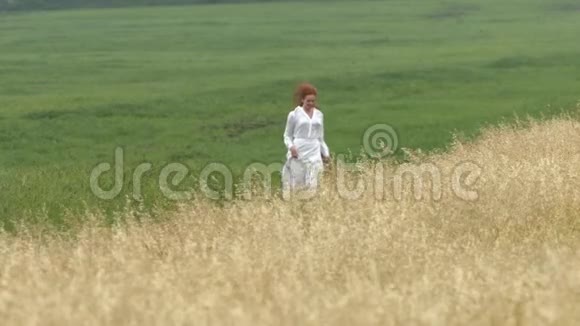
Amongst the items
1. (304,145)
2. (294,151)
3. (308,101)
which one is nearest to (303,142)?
(304,145)

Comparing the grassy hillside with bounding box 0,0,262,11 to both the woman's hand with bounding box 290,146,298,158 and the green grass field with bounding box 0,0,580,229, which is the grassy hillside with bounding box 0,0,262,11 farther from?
the woman's hand with bounding box 290,146,298,158

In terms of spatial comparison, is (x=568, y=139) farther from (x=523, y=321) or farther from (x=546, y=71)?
(x=546, y=71)

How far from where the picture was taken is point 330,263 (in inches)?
340

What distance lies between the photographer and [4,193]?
1486cm

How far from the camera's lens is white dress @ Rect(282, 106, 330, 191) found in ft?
46.8

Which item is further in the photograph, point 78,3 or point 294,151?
point 78,3

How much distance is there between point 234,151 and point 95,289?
19851 millimetres

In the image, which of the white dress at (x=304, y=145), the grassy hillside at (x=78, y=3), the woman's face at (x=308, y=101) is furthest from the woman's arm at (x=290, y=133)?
the grassy hillside at (x=78, y=3)

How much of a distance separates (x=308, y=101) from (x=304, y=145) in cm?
54

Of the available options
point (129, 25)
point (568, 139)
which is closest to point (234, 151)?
point (568, 139)

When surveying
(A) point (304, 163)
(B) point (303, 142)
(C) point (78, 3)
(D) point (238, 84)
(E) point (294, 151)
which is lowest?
(A) point (304, 163)

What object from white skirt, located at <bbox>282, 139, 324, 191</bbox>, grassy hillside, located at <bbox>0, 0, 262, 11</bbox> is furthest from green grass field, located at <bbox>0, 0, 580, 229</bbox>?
grassy hillside, located at <bbox>0, 0, 262, 11</bbox>

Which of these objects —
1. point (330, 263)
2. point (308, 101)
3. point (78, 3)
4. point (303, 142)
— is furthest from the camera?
point (78, 3)

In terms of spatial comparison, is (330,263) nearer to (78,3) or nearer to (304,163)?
(304,163)
